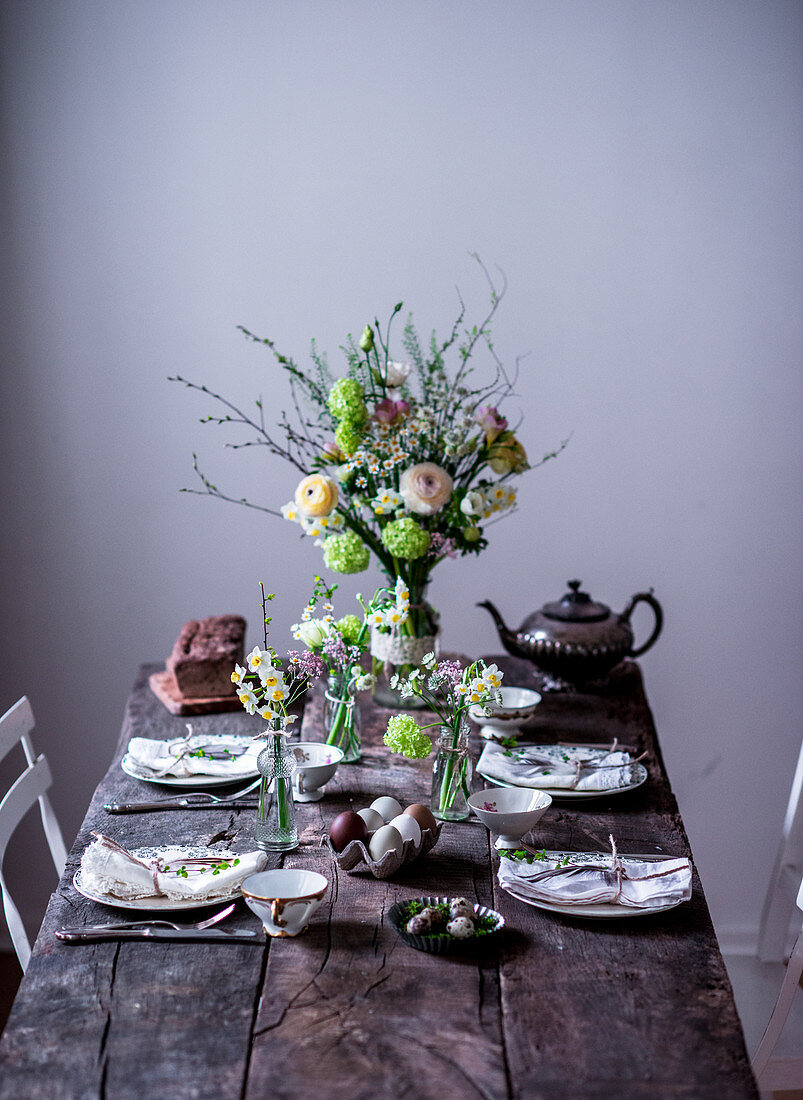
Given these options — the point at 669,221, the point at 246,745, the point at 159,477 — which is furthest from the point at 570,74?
the point at 246,745

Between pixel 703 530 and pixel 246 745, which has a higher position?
pixel 703 530

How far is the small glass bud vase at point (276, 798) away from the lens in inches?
62.1

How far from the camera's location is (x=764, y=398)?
2.85 metres

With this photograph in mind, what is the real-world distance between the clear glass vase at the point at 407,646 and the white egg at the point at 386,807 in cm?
53

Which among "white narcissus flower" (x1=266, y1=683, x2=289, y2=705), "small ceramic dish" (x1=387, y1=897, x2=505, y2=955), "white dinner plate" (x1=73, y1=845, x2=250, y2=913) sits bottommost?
"small ceramic dish" (x1=387, y1=897, x2=505, y2=955)

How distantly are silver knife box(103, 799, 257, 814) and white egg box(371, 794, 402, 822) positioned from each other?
0.25 metres

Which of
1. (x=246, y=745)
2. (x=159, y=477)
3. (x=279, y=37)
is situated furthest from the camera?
(x=159, y=477)

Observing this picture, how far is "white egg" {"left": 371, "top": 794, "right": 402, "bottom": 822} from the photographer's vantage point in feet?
5.29

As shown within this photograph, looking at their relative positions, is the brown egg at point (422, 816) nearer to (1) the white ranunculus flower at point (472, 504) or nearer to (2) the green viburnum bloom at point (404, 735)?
(2) the green viburnum bloom at point (404, 735)

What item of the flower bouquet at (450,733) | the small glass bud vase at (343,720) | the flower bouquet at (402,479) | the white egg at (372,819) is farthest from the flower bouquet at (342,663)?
the white egg at (372,819)

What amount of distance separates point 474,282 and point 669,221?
1.78 feet

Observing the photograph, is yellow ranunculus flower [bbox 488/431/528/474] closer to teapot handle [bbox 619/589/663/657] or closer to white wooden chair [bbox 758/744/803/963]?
teapot handle [bbox 619/589/663/657]

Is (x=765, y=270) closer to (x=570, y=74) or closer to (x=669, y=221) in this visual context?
(x=669, y=221)

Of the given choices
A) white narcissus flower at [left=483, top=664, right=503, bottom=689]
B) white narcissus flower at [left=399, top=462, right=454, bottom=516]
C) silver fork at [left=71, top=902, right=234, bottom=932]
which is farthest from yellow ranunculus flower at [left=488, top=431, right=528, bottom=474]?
silver fork at [left=71, top=902, right=234, bottom=932]
